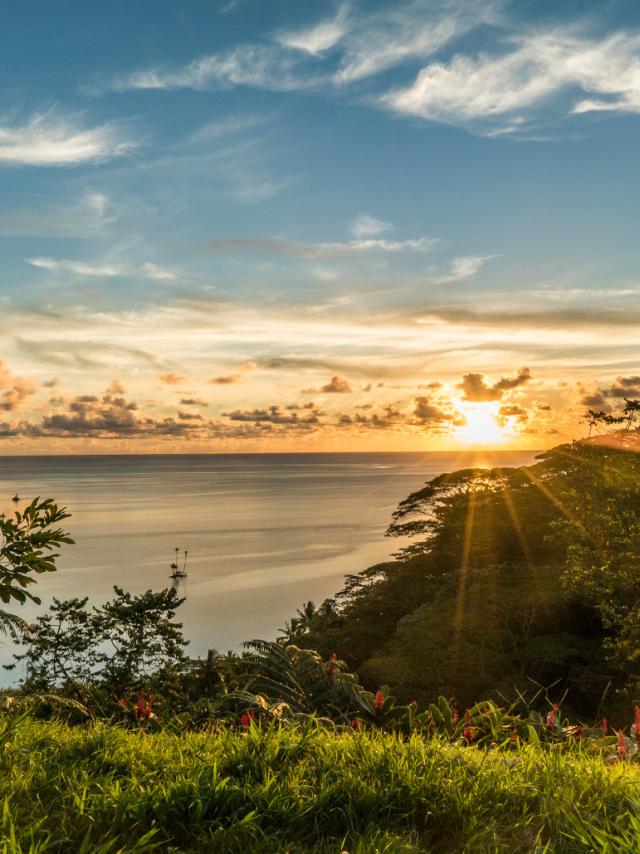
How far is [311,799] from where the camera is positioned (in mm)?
3953

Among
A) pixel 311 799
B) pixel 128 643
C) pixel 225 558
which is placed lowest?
pixel 225 558

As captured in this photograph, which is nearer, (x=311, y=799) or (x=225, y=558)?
(x=311, y=799)

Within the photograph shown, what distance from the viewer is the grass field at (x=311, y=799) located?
11.8 feet

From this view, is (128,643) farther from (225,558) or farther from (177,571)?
(225,558)

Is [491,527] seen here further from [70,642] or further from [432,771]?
[432,771]

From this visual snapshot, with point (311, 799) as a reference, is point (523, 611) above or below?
below

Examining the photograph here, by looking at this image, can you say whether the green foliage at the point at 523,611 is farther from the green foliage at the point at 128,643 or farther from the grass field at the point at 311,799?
the grass field at the point at 311,799

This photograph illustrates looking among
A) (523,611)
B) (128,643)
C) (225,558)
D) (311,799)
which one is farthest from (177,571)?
(311,799)

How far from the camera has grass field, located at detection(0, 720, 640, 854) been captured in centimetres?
360

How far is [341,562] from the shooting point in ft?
352

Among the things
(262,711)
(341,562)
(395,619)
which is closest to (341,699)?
(262,711)

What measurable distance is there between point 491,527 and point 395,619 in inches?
353

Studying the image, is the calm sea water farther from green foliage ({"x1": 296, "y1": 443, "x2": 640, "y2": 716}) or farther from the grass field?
the grass field

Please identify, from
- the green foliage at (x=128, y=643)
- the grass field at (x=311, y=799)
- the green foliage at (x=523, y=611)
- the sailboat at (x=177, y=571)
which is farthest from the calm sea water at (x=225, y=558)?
the grass field at (x=311, y=799)
